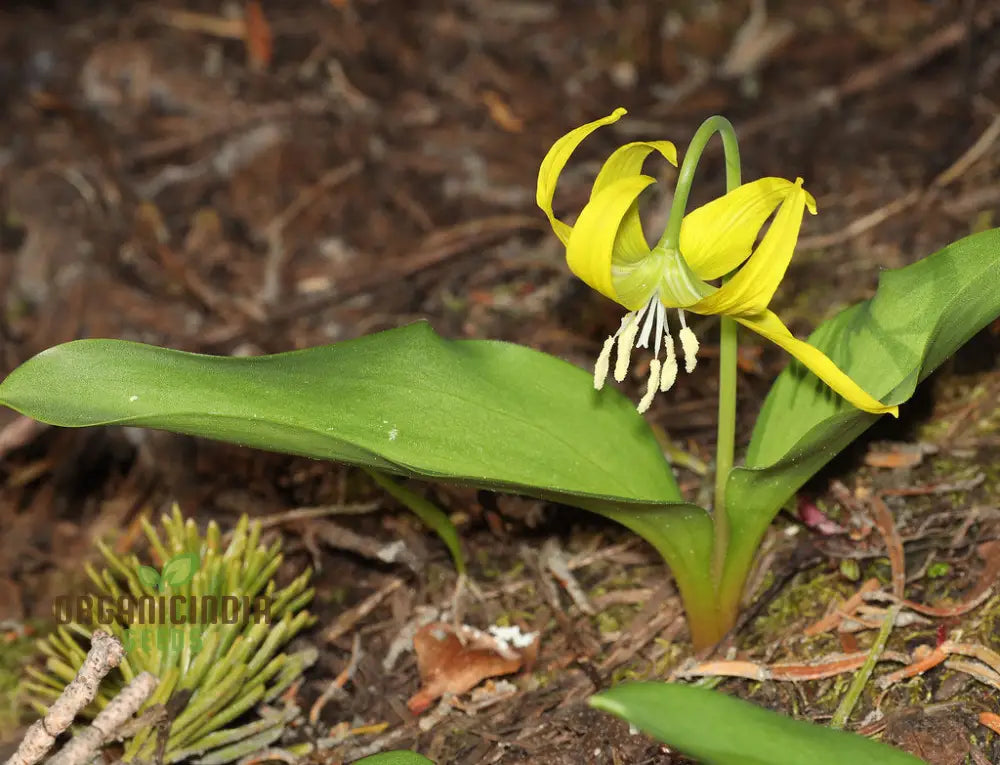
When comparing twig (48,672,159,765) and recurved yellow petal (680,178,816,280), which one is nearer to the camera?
recurved yellow petal (680,178,816,280)

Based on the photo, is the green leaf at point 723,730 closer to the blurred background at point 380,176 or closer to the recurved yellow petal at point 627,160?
the recurved yellow petal at point 627,160

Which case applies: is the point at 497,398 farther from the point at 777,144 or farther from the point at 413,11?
the point at 413,11

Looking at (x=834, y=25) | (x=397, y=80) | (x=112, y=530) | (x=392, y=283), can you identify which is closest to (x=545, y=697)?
(x=112, y=530)

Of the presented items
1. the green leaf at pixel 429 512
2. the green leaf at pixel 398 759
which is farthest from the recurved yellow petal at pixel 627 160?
the green leaf at pixel 398 759

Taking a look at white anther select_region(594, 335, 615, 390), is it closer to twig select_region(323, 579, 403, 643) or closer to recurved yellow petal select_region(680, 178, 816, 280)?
recurved yellow petal select_region(680, 178, 816, 280)

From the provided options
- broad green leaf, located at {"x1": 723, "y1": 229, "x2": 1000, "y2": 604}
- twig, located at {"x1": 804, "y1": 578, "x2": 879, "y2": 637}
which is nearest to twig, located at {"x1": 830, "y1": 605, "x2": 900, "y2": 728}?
twig, located at {"x1": 804, "y1": 578, "x2": 879, "y2": 637}

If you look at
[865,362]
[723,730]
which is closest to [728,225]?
[865,362]

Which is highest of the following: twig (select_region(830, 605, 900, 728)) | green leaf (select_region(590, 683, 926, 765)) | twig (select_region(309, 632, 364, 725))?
green leaf (select_region(590, 683, 926, 765))
